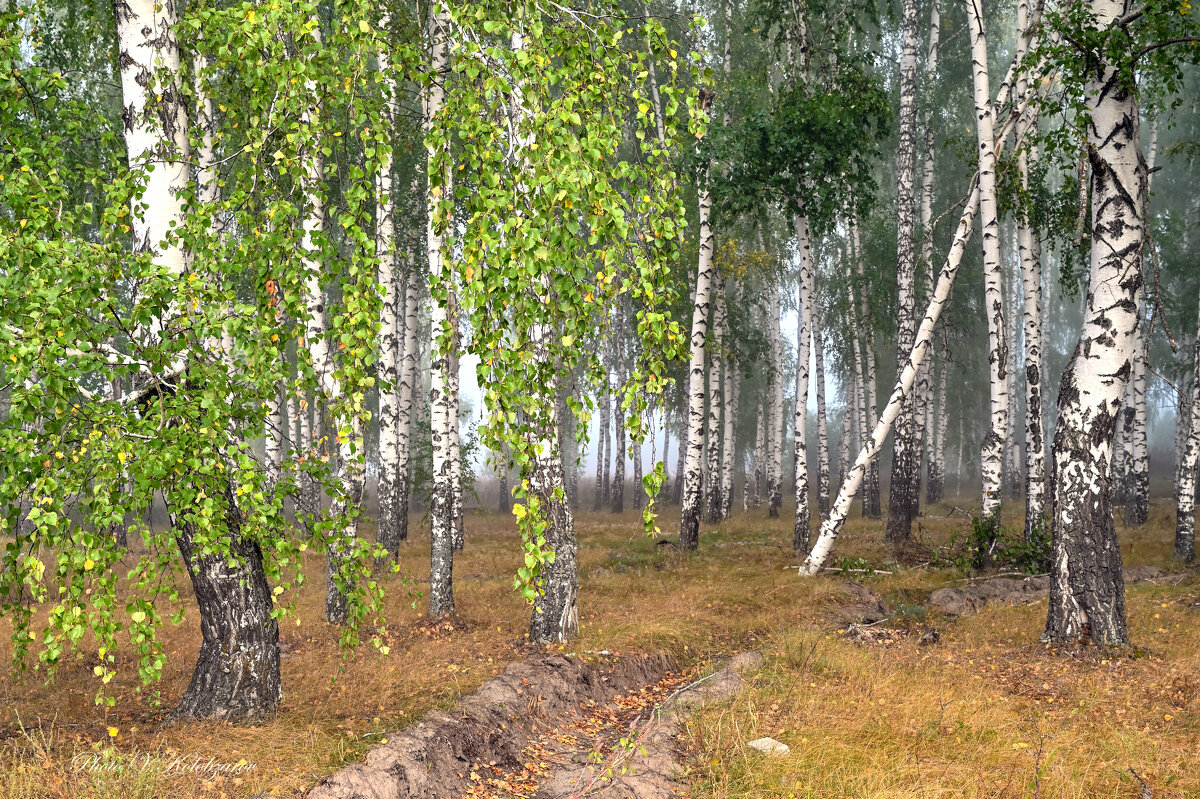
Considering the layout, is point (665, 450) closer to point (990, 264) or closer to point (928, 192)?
point (990, 264)

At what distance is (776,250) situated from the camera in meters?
24.8

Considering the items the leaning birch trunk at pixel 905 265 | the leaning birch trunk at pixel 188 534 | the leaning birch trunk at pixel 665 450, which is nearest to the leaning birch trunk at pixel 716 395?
the leaning birch trunk at pixel 665 450

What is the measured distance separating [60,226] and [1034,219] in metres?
12.2

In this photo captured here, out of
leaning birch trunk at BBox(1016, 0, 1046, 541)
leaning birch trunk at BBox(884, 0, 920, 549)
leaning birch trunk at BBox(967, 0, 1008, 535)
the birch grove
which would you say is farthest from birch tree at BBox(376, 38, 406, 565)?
leaning birch trunk at BBox(1016, 0, 1046, 541)

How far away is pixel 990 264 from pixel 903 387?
8.08ft

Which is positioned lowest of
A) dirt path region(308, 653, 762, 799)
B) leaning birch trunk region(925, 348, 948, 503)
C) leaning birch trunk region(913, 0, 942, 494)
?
dirt path region(308, 653, 762, 799)

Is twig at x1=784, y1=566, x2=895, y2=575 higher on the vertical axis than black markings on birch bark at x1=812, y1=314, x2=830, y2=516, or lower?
lower

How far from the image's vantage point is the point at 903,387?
1162cm

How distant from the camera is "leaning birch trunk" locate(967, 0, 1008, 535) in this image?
11.1 metres

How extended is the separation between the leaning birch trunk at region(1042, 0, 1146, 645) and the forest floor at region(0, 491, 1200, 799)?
20.9 inches

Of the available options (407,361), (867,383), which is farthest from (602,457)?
(407,361)

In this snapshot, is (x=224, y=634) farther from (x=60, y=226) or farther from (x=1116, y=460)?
(x=1116, y=460)

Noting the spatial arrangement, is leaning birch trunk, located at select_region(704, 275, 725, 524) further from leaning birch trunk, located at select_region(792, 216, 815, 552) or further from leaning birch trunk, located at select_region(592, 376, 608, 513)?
leaning birch trunk, located at select_region(592, 376, 608, 513)

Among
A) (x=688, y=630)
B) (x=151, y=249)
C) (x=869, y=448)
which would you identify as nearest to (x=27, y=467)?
(x=151, y=249)
